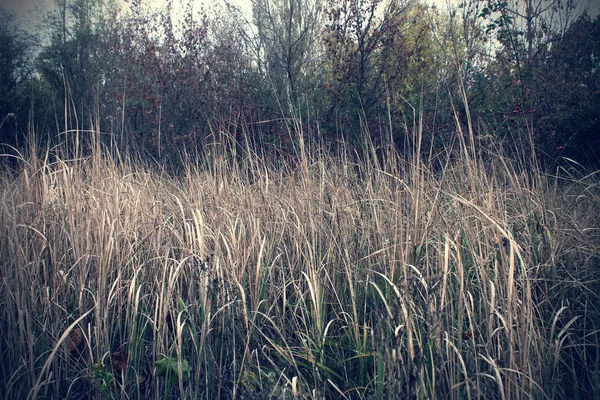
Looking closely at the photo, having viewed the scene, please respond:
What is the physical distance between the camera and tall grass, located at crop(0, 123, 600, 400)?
1.40 meters

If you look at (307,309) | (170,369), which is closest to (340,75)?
(307,309)

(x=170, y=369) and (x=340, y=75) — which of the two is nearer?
(x=170, y=369)

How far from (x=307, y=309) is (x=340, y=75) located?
648cm

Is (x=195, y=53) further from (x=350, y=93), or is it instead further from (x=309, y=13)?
(x=350, y=93)

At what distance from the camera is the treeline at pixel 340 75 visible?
6.28 m

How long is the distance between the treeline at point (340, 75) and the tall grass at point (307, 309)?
3.66 meters

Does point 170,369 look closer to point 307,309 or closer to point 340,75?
point 307,309

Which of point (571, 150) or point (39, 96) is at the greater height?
point (39, 96)

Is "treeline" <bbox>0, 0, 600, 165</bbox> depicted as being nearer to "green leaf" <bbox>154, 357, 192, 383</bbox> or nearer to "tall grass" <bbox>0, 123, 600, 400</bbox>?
"tall grass" <bbox>0, 123, 600, 400</bbox>

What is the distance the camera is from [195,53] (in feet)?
26.2

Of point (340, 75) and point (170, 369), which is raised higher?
point (340, 75)

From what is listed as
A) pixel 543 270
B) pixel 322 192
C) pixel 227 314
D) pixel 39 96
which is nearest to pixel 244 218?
pixel 322 192

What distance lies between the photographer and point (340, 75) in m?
7.66

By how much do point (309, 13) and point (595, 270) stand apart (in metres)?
7.55
